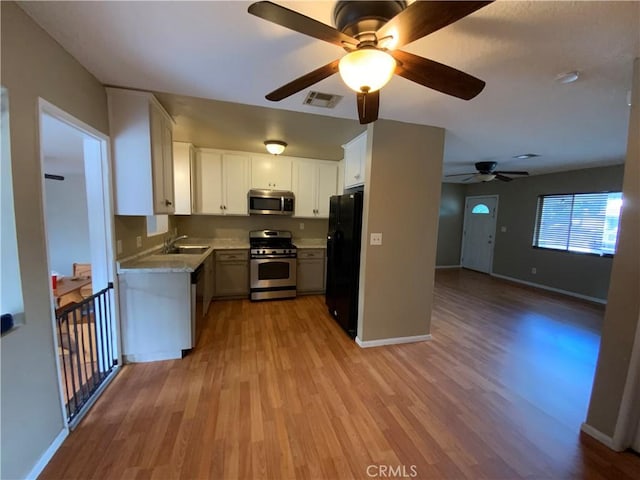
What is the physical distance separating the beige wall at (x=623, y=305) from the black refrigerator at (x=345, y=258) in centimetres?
185

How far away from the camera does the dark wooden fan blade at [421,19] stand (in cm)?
87

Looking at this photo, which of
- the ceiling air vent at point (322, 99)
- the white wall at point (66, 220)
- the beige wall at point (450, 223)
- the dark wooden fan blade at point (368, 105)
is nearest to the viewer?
the dark wooden fan blade at point (368, 105)

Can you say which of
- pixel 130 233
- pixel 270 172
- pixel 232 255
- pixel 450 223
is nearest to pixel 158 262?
pixel 130 233

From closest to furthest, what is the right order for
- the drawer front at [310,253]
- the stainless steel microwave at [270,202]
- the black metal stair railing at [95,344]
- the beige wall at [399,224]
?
the black metal stair railing at [95,344] < the beige wall at [399,224] < the stainless steel microwave at [270,202] < the drawer front at [310,253]

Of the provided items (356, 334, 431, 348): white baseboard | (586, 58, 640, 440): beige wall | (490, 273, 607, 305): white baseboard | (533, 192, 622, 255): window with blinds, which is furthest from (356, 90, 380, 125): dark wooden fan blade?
(490, 273, 607, 305): white baseboard

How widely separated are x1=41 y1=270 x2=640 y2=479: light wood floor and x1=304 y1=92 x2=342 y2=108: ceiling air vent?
233cm

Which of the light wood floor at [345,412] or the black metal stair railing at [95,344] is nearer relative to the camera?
the light wood floor at [345,412]

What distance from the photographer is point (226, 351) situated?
259 centimetres

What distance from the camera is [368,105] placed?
4.92 feet

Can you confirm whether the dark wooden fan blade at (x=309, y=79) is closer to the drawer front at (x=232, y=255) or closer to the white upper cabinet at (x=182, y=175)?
the white upper cabinet at (x=182, y=175)

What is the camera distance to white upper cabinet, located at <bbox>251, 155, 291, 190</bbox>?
13.6 ft

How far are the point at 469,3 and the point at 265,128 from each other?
A: 96.5 inches

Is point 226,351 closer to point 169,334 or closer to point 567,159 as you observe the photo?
point 169,334

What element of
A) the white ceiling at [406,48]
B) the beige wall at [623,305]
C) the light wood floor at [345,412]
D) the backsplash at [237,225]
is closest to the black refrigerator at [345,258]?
the light wood floor at [345,412]
